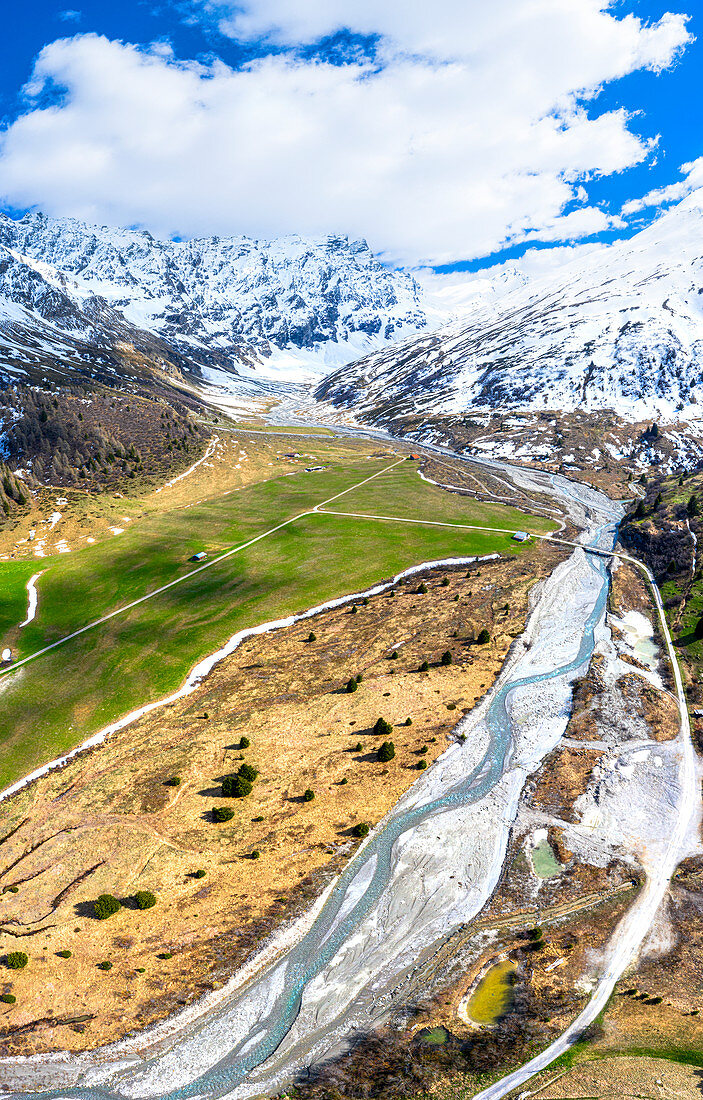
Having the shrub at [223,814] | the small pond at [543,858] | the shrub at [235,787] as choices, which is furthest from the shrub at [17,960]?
the small pond at [543,858]

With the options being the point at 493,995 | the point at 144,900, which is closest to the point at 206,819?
the point at 144,900

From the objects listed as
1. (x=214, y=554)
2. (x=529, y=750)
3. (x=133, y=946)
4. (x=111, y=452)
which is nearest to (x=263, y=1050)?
(x=133, y=946)

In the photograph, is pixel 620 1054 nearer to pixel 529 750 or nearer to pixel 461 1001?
pixel 461 1001

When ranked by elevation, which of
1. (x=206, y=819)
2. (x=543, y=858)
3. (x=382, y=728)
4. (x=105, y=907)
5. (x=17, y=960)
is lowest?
(x=543, y=858)

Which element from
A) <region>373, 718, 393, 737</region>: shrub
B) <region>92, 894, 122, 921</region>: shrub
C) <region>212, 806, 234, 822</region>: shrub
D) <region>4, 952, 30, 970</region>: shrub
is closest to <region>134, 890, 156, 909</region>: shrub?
<region>92, 894, 122, 921</region>: shrub

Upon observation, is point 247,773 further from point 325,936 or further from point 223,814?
point 325,936

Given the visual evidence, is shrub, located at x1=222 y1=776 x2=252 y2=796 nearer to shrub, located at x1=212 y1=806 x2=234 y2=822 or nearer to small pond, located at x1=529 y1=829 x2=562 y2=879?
shrub, located at x1=212 y1=806 x2=234 y2=822

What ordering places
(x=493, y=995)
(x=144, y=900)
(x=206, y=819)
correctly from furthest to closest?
1. (x=206, y=819)
2. (x=144, y=900)
3. (x=493, y=995)
